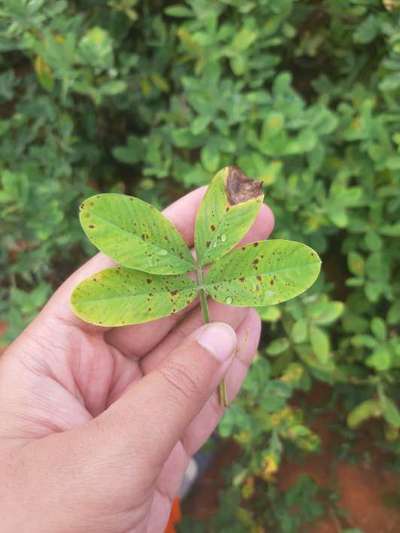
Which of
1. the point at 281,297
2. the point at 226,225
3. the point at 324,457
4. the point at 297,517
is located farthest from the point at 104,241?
the point at 324,457

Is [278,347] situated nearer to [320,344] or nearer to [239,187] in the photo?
[320,344]

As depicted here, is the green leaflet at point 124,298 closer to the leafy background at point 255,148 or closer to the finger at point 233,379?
the finger at point 233,379

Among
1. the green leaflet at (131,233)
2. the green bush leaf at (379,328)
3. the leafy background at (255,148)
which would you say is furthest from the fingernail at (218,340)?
the green bush leaf at (379,328)

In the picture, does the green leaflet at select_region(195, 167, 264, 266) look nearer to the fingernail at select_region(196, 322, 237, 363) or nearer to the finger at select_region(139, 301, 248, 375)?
the fingernail at select_region(196, 322, 237, 363)

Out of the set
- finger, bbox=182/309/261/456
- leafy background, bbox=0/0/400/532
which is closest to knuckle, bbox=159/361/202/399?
finger, bbox=182/309/261/456

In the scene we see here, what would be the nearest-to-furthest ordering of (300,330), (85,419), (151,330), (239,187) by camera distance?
(239,187), (85,419), (151,330), (300,330)

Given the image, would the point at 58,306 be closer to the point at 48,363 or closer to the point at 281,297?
the point at 48,363

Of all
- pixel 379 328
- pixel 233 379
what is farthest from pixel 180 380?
pixel 379 328
